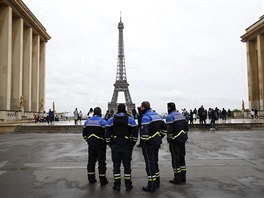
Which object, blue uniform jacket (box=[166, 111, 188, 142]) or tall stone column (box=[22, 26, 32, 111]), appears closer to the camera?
blue uniform jacket (box=[166, 111, 188, 142])

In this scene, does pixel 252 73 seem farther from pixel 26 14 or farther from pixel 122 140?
pixel 122 140

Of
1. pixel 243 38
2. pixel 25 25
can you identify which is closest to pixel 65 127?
pixel 25 25

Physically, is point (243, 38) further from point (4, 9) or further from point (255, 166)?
point (255, 166)

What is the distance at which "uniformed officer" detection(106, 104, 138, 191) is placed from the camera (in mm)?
5418

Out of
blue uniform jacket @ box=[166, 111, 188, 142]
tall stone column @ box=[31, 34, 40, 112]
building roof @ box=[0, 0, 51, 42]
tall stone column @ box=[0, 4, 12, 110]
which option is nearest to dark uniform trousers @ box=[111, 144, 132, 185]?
blue uniform jacket @ box=[166, 111, 188, 142]

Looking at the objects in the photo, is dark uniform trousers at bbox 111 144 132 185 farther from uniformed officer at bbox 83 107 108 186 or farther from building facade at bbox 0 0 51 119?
building facade at bbox 0 0 51 119

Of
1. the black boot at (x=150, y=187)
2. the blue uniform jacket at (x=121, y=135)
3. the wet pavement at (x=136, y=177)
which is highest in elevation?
the blue uniform jacket at (x=121, y=135)

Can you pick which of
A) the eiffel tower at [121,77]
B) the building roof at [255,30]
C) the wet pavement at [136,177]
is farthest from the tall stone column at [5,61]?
the eiffel tower at [121,77]

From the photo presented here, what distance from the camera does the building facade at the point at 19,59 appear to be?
3241 centimetres

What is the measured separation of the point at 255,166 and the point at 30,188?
6.25 metres

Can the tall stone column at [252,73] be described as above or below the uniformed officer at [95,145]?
above

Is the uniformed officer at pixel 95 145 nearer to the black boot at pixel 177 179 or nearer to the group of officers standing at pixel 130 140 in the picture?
the group of officers standing at pixel 130 140

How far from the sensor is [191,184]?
5707 millimetres

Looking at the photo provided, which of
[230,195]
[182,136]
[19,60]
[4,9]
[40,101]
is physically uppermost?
[4,9]
